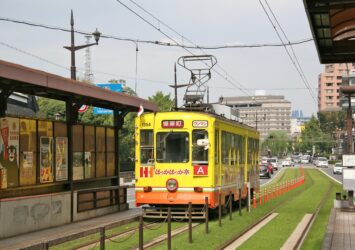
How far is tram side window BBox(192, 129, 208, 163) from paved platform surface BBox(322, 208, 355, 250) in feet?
12.8

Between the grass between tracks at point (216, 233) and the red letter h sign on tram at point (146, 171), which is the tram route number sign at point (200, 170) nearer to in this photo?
the red letter h sign on tram at point (146, 171)

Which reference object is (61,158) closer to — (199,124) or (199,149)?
(199,149)

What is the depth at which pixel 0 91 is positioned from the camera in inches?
563

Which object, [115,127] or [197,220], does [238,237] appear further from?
[115,127]

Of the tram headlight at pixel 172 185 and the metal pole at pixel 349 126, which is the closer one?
the tram headlight at pixel 172 185

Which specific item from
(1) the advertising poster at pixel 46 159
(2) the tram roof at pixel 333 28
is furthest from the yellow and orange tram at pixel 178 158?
(2) the tram roof at pixel 333 28

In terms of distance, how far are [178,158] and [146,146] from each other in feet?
3.35

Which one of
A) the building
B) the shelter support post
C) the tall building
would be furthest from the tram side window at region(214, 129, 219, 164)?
the tall building

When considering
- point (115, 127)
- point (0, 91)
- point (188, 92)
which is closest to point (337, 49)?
point (0, 91)

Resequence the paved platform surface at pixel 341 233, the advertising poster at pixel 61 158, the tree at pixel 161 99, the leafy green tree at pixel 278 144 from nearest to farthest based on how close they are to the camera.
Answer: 1. the paved platform surface at pixel 341 233
2. the advertising poster at pixel 61 158
3. the tree at pixel 161 99
4. the leafy green tree at pixel 278 144

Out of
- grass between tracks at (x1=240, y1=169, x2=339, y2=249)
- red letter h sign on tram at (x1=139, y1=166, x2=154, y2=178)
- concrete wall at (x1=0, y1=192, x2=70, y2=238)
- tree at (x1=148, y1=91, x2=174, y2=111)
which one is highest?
tree at (x1=148, y1=91, x2=174, y2=111)

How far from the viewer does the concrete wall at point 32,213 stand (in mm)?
14164

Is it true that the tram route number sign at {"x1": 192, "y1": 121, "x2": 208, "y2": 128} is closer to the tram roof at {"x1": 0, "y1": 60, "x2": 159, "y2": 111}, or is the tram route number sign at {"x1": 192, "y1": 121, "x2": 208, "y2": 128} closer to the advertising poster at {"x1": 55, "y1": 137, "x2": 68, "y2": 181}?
the tram roof at {"x1": 0, "y1": 60, "x2": 159, "y2": 111}

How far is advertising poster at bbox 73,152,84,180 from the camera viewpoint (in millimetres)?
18344
